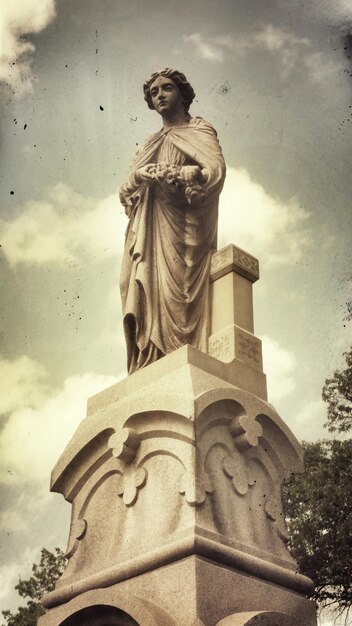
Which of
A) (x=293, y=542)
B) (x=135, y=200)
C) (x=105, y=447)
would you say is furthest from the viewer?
(x=293, y=542)

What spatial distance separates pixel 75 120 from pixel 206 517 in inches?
259

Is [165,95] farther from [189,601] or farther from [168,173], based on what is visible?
[189,601]

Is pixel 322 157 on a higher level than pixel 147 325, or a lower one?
higher

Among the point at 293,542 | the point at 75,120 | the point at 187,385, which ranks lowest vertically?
the point at 187,385

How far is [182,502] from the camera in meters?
5.39

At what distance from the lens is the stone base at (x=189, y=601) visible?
15.8 feet

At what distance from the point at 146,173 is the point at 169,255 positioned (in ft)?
2.51

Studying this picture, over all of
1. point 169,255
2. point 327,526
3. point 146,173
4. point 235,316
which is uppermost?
point 327,526

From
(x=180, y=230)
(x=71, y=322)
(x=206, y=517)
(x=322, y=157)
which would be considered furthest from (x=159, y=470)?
(x=322, y=157)

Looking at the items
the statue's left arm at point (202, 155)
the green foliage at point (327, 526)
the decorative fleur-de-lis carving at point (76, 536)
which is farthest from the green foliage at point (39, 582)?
the statue's left arm at point (202, 155)

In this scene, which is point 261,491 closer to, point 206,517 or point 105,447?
point 206,517

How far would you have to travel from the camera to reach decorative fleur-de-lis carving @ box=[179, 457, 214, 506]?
529cm

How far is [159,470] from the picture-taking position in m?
5.69

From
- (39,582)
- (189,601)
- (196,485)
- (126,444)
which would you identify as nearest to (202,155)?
(126,444)
